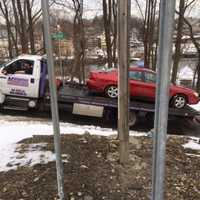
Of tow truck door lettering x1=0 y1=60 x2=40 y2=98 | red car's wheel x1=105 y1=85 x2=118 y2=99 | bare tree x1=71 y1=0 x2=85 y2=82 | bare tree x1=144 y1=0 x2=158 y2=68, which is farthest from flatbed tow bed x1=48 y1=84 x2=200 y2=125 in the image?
bare tree x1=144 y1=0 x2=158 y2=68

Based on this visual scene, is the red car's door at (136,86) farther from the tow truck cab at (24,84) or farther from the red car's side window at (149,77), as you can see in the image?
the tow truck cab at (24,84)

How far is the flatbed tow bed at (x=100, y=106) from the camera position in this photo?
9.83m

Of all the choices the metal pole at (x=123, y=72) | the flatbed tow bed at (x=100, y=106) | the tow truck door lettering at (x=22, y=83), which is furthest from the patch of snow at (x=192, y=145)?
the tow truck door lettering at (x=22, y=83)

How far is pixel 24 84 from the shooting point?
10047 millimetres

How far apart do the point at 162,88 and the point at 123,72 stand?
86.7 inches

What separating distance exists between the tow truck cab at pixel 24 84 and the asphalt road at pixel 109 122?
1.33ft

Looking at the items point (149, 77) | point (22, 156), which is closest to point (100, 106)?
point (149, 77)

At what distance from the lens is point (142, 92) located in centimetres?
1017

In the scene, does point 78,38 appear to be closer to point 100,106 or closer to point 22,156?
point 100,106

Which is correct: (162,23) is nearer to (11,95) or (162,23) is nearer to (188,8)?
(11,95)

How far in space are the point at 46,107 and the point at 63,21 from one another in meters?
12.9

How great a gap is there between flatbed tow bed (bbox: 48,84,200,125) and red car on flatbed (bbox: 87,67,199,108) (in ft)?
0.80

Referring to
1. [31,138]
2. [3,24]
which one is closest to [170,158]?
[31,138]

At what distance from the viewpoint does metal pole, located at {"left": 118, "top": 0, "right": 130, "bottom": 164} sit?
12.8ft
